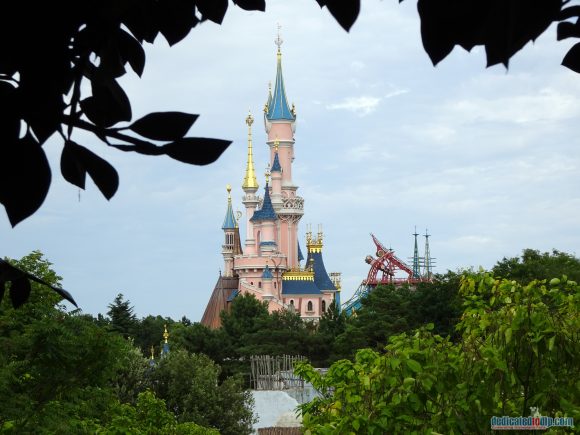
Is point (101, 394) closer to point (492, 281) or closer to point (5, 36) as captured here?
point (492, 281)

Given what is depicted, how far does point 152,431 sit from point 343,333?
4208 centimetres

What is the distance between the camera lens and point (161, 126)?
205 cm

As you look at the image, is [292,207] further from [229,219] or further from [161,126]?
[161,126]

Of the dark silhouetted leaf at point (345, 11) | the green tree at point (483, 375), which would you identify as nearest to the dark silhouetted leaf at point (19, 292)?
the dark silhouetted leaf at point (345, 11)

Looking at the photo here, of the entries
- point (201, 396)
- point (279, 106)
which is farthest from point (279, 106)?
point (201, 396)

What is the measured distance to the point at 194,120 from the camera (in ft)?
6.68

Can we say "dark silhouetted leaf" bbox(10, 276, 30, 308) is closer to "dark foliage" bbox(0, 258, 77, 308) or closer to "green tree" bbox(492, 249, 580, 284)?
"dark foliage" bbox(0, 258, 77, 308)

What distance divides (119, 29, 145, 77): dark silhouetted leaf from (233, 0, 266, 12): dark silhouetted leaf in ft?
0.74

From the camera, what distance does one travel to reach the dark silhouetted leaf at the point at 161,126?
6.72ft

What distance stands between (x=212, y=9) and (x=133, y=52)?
0.18m

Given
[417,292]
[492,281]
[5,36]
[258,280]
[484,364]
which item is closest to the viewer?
[5,36]

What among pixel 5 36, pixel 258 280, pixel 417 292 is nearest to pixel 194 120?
pixel 5 36

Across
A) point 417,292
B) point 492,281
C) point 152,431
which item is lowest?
point 152,431

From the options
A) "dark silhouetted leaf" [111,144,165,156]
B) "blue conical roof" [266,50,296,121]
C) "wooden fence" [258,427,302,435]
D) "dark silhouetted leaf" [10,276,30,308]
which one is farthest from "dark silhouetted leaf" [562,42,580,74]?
Result: "blue conical roof" [266,50,296,121]
